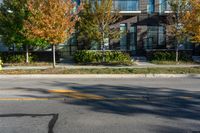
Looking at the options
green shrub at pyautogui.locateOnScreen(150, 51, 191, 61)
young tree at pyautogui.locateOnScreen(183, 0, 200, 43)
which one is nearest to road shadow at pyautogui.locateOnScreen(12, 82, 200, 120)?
young tree at pyautogui.locateOnScreen(183, 0, 200, 43)

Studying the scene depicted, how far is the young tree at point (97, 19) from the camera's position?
78.3ft

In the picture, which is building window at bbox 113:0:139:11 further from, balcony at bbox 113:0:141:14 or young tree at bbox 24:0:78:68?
young tree at bbox 24:0:78:68

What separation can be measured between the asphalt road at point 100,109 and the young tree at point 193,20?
28.7ft

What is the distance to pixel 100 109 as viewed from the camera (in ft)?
30.6

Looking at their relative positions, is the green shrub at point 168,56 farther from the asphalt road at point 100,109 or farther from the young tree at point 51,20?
the asphalt road at point 100,109

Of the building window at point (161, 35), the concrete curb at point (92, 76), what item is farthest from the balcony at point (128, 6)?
the concrete curb at point (92, 76)

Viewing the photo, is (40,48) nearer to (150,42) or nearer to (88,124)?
(150,42)

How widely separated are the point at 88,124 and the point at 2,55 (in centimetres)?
1943

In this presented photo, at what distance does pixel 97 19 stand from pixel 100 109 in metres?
15.4

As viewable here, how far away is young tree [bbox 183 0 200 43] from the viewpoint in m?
21.5

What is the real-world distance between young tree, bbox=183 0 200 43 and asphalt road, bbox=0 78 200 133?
8.76 meters

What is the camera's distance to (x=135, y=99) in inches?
421

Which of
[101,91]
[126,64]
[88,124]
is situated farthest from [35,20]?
[88,124]

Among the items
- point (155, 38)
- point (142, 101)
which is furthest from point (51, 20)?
point (155, 38)
